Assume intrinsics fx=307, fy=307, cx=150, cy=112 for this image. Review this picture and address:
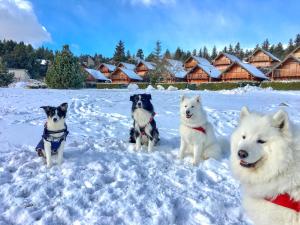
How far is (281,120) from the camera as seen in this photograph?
2.60 meters

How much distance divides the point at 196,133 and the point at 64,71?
24.6 m

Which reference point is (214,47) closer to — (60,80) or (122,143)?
(60,80)

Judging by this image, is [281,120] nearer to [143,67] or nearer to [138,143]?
[138,143]

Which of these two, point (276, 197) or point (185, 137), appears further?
point (185, 137)

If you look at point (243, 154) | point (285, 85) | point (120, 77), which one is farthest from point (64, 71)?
point (120, 77)

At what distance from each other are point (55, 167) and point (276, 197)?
→ 3.82 m

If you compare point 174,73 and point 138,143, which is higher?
point 174,73

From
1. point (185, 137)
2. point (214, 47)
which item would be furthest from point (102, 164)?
point (214, 47)

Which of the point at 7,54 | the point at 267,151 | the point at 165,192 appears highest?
the point at 7,54

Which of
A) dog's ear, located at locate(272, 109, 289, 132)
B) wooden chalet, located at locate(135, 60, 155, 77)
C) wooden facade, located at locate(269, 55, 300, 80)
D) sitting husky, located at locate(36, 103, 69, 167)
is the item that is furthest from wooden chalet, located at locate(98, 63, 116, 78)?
dog's ear, located at locate(272, 109, 289, 132)

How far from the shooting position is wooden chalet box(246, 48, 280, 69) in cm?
5578

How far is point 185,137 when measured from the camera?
6137 mm

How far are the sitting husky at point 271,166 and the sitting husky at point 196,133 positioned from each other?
3196 mm

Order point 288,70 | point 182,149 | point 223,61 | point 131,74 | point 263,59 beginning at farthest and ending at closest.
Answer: point 223,61
point 131,74
point 263,59
point 288,70
point 182,149
